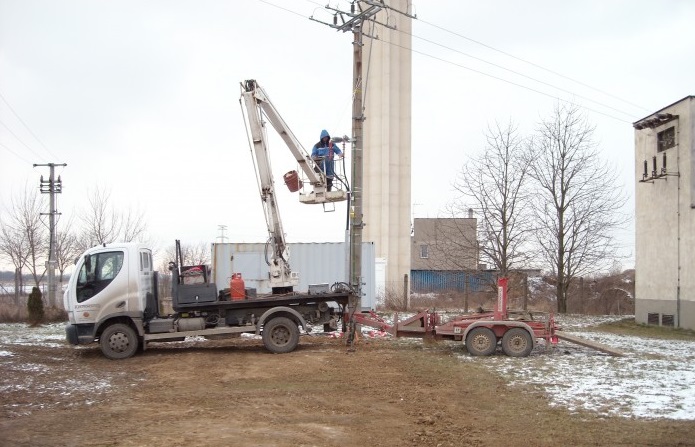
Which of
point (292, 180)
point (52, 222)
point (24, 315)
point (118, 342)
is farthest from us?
point (52, 222)

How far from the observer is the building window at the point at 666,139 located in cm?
2172

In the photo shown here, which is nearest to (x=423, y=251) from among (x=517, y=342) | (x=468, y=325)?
(x=468, y=325)

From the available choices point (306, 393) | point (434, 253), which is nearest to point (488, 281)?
point (306, 393)

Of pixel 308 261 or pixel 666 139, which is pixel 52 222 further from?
pixel 666 139

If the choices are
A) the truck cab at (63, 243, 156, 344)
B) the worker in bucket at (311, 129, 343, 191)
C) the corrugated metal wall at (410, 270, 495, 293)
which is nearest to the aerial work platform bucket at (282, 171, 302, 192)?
the worker in bucket at (311, 129, 343, 191)

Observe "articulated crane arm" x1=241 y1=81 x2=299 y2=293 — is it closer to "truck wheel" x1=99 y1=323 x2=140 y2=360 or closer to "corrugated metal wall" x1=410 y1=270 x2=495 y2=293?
"truck wheel" x1=99 y1=323 x2=140 y2=360

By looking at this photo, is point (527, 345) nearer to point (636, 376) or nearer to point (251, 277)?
point (636, 376)

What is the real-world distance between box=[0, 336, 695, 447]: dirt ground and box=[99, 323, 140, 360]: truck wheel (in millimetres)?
383

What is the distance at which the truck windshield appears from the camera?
1440 centimetres

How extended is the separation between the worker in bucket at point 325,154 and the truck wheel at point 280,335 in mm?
3544

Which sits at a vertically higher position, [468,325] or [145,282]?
[145,282]

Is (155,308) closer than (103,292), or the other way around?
(103,292)

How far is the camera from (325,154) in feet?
52.7

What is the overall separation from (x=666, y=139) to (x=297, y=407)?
719 inches
